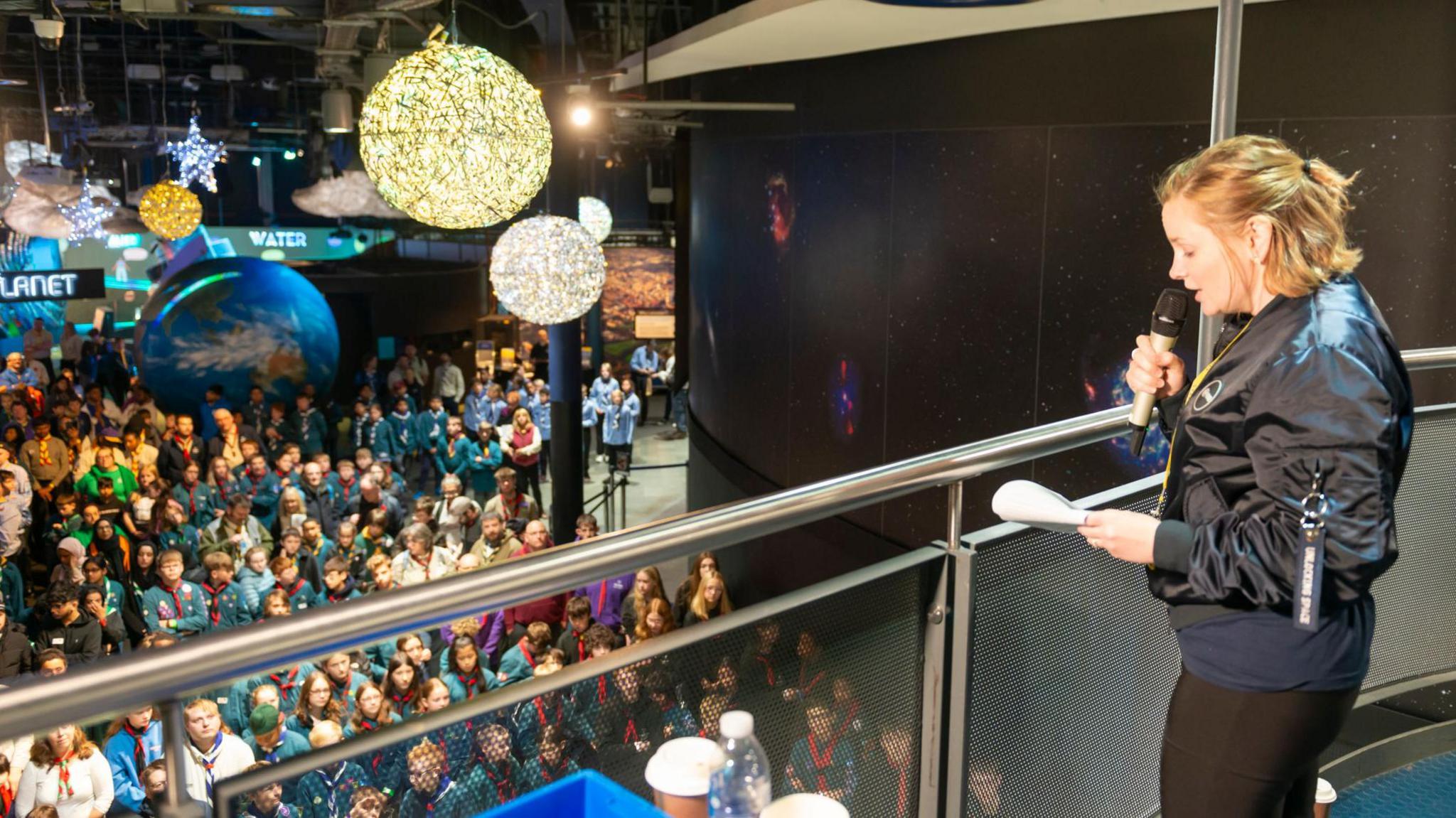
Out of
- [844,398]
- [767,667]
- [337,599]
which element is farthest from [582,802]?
[844,398]

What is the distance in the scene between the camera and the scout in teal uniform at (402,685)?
4.43 meters

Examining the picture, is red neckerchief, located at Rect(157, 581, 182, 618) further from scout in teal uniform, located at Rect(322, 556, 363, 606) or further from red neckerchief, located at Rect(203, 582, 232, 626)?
→ scout in teal uniform, located at Rect(322, 556, 363, 606)

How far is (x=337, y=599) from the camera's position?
7520 mm

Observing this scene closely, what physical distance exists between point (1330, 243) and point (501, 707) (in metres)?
1.14

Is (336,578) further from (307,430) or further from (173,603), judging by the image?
(307,430)

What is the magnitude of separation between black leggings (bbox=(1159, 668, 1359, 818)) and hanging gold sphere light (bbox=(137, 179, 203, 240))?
41.0 feet

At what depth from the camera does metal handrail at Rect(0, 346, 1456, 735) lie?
3.23ft

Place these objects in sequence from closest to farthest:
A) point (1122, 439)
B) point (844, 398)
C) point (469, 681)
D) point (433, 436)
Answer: point (469, 681) → point (1122, 439) → point (844, 398) → point (433, 436)

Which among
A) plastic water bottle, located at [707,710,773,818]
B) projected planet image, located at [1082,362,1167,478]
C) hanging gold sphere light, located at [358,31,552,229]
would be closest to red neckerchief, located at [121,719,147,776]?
hanging gold sphere light, located at [358,31,552,229]

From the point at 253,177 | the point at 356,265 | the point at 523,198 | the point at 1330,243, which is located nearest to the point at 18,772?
the point at 523,198

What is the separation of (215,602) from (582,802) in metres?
7.02

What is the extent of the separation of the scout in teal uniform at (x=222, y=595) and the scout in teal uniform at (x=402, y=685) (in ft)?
11.1

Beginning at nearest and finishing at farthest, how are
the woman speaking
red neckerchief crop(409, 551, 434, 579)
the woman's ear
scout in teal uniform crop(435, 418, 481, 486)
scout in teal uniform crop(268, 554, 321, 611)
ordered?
the woman speaking
the woman's ear
scout in teal uniform crop(268, 554, 321, 611)
red neckerchief crop(409, 551, 434, 579)
scout in teal uniform crop(435, 418, 481, 486)

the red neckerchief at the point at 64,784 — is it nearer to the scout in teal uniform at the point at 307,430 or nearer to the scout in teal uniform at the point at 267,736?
the scout in teal uniform at the point at 267,736
